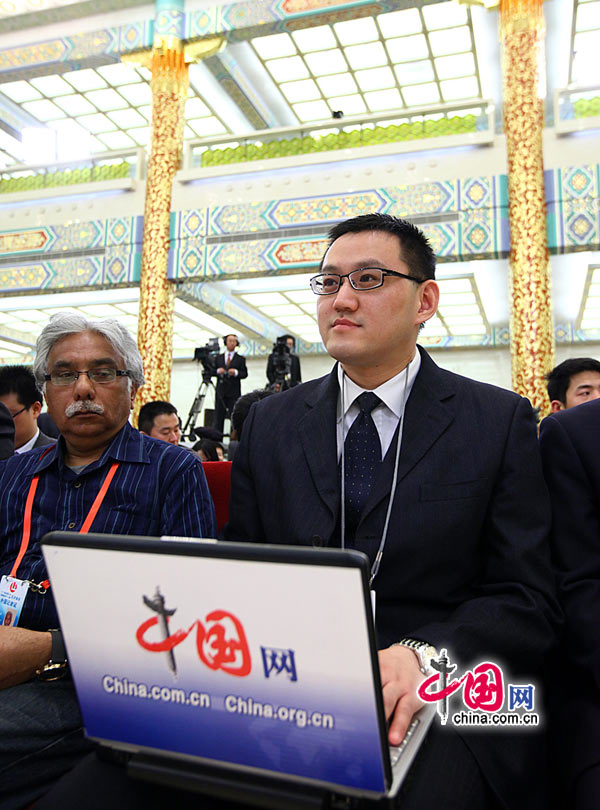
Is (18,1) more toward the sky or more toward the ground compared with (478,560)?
more toward the sky

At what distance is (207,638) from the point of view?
0.66 metres

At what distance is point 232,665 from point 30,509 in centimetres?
92

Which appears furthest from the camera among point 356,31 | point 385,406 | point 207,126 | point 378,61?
point 207,126

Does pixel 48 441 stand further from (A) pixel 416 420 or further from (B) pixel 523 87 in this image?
(B) pixel 523 87

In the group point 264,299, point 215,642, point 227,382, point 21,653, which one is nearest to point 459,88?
point 264,299

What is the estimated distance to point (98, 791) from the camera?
2.87 feet

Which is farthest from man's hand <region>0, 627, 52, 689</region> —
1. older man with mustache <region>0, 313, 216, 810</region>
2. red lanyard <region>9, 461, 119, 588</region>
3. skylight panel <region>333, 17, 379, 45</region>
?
skylight panel <region>333, 17, 379, 45</region>

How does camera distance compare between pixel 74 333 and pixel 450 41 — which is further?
pixel 450 41

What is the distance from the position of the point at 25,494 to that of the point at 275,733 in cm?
99

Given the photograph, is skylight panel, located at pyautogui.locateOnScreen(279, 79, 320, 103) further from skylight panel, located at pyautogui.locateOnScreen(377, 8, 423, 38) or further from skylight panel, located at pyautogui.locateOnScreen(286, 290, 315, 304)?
skylight panel, located at pyautogui.locateOnScreen(286, 290, 315, 304)

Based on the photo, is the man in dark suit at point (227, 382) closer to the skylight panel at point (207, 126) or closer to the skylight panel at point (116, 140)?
the skylight panel at point (207, 126)

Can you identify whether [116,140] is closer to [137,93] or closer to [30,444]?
[137,93]

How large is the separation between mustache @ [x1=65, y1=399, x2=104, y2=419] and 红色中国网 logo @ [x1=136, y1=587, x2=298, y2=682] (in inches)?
33.8

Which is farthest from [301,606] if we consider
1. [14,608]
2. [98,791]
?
[14,608]
